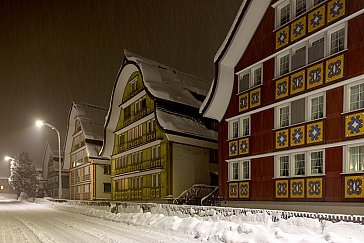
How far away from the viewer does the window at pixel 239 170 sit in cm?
2069

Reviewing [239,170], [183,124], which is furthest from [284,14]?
[183,124]

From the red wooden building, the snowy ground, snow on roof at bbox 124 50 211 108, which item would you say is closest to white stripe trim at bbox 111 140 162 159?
snow on roof at bbox 124 50 211 108

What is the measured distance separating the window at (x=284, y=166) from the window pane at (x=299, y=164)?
2.04 feet

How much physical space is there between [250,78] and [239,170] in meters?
5.46

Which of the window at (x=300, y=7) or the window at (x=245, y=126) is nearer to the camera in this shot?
the window at (x=300, y=7)

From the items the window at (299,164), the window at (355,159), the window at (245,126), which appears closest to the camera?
the window at (355,159)

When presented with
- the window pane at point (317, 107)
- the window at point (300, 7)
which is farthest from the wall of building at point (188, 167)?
the window at point (300, 7)

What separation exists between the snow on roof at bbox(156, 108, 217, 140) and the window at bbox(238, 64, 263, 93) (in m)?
7.10

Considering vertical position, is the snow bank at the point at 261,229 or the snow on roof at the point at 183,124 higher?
the snow on roof at the point at 183,124

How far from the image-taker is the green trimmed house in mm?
27219

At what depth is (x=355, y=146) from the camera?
14.3m

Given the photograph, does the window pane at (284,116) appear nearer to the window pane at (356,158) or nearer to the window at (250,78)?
the window at (250,78)

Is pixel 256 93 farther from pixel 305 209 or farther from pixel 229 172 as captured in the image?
pixel 305 209

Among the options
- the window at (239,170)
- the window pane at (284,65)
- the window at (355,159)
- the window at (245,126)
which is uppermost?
the window pane at (284,65)
